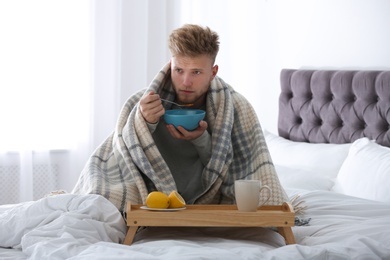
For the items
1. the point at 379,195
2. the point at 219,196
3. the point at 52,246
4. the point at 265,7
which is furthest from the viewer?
the point at 265,7

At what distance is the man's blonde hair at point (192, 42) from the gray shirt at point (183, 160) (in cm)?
29

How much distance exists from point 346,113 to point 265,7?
1156 millimetres

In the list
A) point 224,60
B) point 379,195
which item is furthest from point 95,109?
point 379,195

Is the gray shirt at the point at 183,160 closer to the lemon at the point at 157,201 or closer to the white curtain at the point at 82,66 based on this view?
the lemon at the point at 157,201

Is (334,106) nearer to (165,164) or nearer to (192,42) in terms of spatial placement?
(192,42)

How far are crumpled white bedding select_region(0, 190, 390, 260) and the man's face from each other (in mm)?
541

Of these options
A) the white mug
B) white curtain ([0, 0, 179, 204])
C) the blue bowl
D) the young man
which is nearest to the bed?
the white mug

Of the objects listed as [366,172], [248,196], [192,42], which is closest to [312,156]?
[366,172]

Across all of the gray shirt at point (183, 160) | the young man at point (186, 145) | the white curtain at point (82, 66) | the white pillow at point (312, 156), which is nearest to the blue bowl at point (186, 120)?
the young man at point (186, 145)

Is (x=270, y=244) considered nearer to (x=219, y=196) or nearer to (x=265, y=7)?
(x=219, y=196)

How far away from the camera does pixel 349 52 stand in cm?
388

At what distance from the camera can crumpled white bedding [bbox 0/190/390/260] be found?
187 centimetres

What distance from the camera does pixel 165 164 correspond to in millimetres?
2496

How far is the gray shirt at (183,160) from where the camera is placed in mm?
2613
